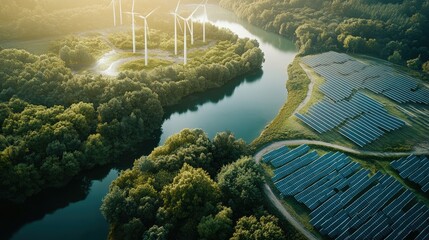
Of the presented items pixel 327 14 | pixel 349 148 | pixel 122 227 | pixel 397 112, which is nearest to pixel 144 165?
pixel 122 227

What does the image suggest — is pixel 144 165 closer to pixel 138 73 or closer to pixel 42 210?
pixel 42 210

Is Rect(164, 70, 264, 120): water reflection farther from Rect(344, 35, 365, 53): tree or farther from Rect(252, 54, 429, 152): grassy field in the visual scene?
Rect(344, 35, 365, 53): tree

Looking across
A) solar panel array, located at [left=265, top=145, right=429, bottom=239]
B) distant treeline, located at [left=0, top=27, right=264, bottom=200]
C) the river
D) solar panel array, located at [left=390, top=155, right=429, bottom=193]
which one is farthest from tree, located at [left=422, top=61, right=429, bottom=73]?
solar panel array, located at [left=265, top=145, right=429, bottom=239]

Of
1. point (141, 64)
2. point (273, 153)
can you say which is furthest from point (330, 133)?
point (141, 64)

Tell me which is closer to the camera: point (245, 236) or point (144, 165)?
point (245, 236)

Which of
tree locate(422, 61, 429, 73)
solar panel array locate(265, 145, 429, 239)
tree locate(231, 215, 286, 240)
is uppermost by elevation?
tree locate(422, 61, 429, 73)
